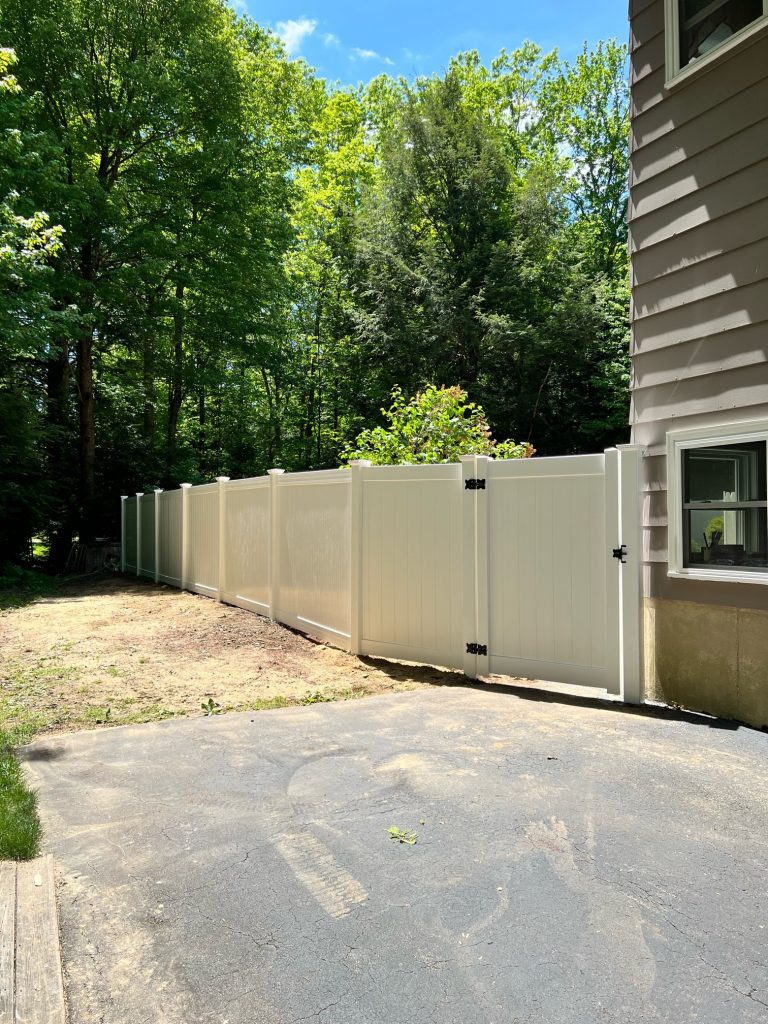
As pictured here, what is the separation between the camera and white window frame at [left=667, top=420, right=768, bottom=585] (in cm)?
429

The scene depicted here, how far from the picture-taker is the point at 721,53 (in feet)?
14.4

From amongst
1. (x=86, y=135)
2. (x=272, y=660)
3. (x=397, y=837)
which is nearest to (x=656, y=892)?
(x=397, y=837)

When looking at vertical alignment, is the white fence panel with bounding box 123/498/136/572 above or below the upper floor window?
below

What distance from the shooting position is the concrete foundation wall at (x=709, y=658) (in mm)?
4129

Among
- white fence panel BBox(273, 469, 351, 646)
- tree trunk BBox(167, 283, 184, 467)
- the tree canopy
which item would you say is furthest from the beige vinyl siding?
tree trunk BBox(167, 283, 184, 467)

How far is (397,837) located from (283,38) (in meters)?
27.3

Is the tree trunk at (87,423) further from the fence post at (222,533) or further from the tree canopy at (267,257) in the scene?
the fence post at (222,533)

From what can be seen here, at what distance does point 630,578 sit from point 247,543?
213 inches

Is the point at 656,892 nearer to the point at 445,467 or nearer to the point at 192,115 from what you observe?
the point at 445,467

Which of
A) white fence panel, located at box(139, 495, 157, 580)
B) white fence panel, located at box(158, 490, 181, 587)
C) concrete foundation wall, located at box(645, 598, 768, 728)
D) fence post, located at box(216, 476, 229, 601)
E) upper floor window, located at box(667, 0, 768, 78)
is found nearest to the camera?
concrete foundation wall, located at box(645, 598, 768, 728)

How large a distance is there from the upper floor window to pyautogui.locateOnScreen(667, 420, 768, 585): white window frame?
2.50 meters

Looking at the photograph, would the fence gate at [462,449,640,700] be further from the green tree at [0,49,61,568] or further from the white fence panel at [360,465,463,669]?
the green tree at [0,49,61,568]

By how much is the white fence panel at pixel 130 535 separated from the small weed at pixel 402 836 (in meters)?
14.1

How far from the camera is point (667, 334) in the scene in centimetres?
479
